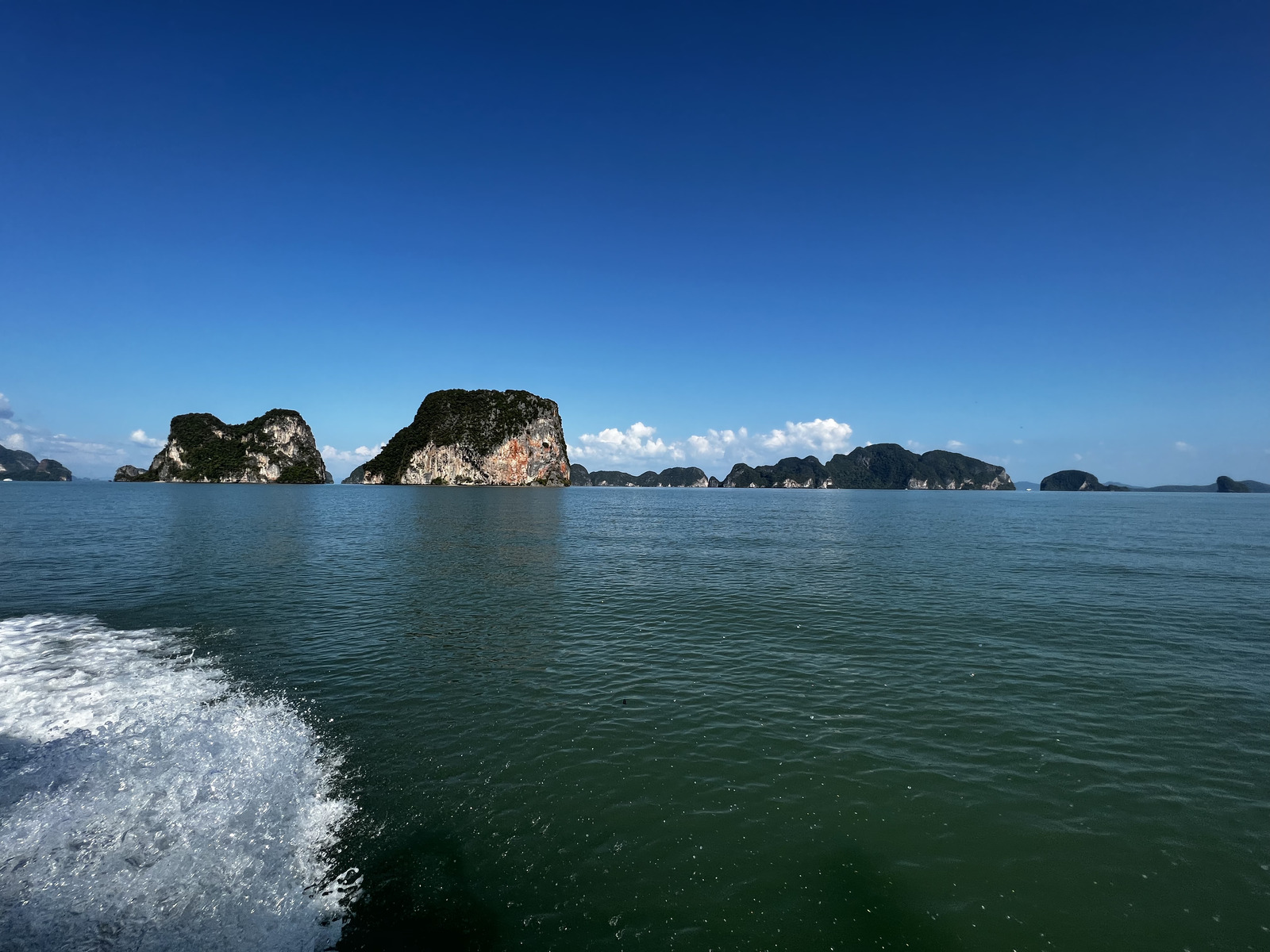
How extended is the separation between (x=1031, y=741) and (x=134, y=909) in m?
18.7

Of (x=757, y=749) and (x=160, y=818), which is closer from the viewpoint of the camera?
(x=160, y=818)

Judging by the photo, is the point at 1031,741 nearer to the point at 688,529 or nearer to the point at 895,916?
the point at 895,916

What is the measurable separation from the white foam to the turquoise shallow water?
0.22 m

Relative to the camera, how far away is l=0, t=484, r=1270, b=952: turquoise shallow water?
848 centimetres

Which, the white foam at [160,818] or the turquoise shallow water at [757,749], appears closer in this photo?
the white foam at [160,818]

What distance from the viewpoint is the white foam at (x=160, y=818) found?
7.95m

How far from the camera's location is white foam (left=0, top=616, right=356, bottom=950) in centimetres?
795

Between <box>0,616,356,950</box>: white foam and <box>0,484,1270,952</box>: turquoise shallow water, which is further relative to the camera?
<box>0,484,1270,952</box>: turquoise shallow water

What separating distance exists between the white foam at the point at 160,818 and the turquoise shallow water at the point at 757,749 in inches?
8.8

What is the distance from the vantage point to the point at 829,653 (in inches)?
816

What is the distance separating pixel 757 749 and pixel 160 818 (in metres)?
12.6

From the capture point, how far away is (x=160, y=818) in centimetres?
1042

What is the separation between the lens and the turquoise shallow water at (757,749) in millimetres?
8484

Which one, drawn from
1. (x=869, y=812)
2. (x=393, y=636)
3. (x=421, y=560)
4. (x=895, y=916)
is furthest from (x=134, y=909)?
(x=421, y=560)
